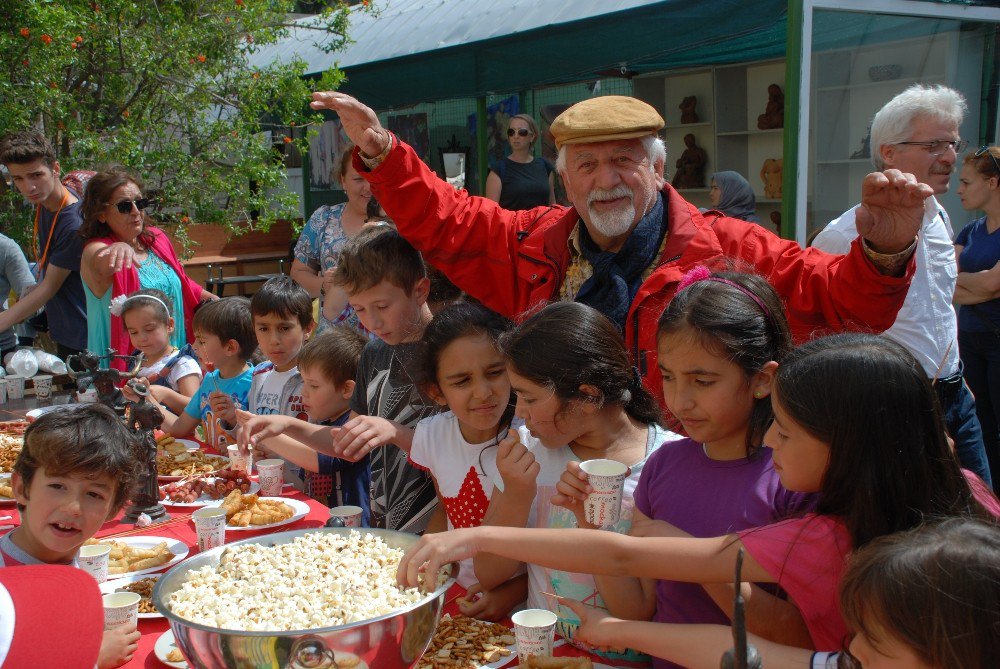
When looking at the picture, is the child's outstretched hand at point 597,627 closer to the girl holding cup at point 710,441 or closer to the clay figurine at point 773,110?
the girl holding cup at point 710,441

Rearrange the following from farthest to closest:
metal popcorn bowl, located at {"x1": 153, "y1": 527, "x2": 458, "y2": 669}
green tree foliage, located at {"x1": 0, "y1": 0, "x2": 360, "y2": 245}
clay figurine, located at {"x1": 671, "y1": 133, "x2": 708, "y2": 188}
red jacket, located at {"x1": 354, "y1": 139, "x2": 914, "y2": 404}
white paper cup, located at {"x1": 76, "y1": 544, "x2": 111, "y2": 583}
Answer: clay figurine, located at {"x1": 671, "y1": 133, "x2": 708, "y2": 188}, green tree foliage, located at {"x1": 0, "y1": 0, "x2": 360, "y2": 245}, red jacket, located at {"x1": 354, "y1": 139, "x2": 914, "y2": 404}, white paper cup, located at {"x1": 76, "y1": 544, "x2": 111, "y2": 583}, metal popcorn bowl, located at {"x1": 153, "y1": 527, "x2": 458, "y2": 669}

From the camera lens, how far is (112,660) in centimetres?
179

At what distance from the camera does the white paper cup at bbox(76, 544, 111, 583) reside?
7.02 feet

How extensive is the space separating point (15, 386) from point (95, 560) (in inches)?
119

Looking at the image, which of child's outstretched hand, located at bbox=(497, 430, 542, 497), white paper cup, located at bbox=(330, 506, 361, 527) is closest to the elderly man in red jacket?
Answer: child's outstretched hand, located at bbox=(497, 430, 542, 497)

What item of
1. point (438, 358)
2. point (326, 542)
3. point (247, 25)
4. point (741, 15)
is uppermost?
point (247, 25)

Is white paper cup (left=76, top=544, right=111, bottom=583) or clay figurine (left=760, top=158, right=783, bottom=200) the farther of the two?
clay figurine (left=760, top=158, right=783, bottom=200)

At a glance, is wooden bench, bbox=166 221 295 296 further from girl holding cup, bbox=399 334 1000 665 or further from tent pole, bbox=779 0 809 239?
girl holding cup, bbox=399 334 1000 665

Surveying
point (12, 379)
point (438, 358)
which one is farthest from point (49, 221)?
point (438, 358)

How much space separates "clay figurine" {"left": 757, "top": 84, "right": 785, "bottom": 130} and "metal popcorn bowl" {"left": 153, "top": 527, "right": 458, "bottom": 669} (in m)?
7.05

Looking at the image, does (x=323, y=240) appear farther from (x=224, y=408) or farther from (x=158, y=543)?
(x=158, y=543)

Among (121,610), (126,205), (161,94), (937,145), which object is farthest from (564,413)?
(161,94)

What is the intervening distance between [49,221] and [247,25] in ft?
10.2

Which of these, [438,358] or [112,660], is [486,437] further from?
[112,660]
